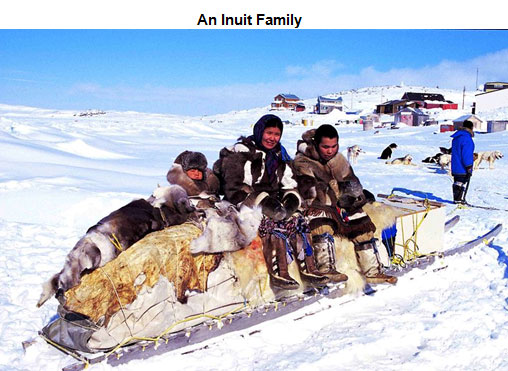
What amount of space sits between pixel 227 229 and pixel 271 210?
40 centimetres

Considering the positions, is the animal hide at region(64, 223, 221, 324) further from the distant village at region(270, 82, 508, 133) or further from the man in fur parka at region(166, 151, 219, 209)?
the distant village at region(270, 82, 508, 133)

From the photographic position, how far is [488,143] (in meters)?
20.2

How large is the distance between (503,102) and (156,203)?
4544 cm

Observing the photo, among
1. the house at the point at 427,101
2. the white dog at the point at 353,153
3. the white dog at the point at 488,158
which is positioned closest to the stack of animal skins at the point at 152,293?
the white dog at the point at 488,158

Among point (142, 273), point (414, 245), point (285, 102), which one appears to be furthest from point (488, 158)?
point (285, 102)

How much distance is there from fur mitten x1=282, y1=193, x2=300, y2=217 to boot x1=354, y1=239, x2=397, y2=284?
2.27 feet

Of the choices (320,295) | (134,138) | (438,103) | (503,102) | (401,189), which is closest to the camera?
(320,295)

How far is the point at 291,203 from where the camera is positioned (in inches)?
142

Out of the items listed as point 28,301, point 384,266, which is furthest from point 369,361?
point 28,301

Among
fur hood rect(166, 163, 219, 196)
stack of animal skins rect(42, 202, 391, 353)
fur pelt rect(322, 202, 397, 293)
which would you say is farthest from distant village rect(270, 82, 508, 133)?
stack of animal skins rect(42, 202, 391, 353)

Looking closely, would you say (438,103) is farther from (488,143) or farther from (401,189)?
(401,189)

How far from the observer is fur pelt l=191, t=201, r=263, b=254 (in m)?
3.09

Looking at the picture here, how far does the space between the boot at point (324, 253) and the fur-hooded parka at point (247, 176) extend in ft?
1.24

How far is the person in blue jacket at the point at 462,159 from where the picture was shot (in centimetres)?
754
